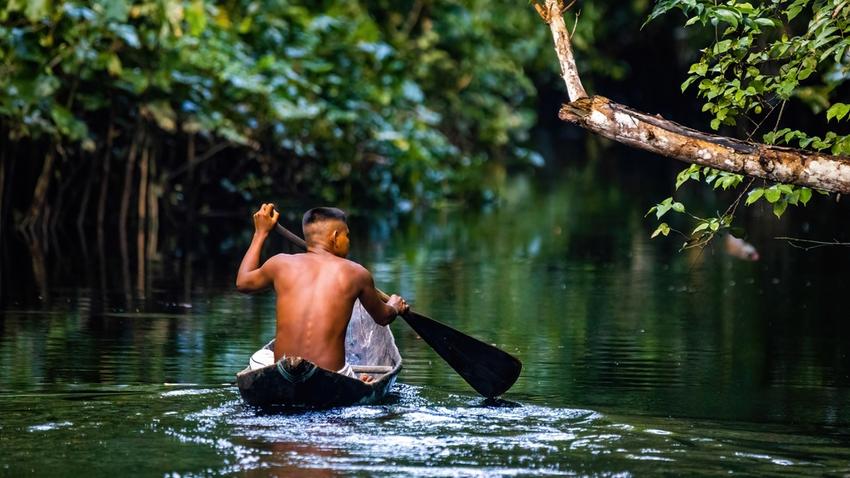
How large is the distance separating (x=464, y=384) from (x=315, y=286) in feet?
4.77

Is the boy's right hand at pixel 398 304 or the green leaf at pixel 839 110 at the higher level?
the green leaf at pixel 839 110

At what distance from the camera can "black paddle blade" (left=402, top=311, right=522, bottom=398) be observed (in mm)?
8930

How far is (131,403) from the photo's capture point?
8414 mm

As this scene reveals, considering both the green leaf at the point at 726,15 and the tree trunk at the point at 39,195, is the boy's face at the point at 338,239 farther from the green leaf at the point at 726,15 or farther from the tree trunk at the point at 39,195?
the tree trunk at the point at 39,195

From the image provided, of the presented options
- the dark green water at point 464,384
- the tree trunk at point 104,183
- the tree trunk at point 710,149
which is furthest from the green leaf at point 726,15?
the tree trunk at point 104,183

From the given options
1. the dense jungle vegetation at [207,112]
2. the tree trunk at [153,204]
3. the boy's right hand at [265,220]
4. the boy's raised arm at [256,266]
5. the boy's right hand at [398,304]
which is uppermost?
the dense jungle vegetation at [207,112]

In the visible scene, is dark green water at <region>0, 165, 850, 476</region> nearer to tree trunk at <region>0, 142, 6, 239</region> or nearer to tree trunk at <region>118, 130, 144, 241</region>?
tree trunk at <region>118, 130, 144, 241</region>

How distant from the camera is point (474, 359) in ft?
29.7

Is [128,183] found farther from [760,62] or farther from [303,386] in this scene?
[760,62]

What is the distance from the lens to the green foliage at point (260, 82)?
17.6 meters

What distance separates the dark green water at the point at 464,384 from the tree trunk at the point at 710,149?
4.10ft

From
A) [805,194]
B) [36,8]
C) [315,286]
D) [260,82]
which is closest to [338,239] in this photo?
[315,286]

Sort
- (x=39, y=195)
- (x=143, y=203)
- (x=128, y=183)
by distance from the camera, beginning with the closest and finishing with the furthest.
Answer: (x=39, y=195), (x=128, y=183), (x=143, y=203)

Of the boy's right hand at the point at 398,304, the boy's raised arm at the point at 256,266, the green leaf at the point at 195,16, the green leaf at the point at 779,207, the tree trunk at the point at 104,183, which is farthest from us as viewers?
the tree trunk at the point at 104,183
